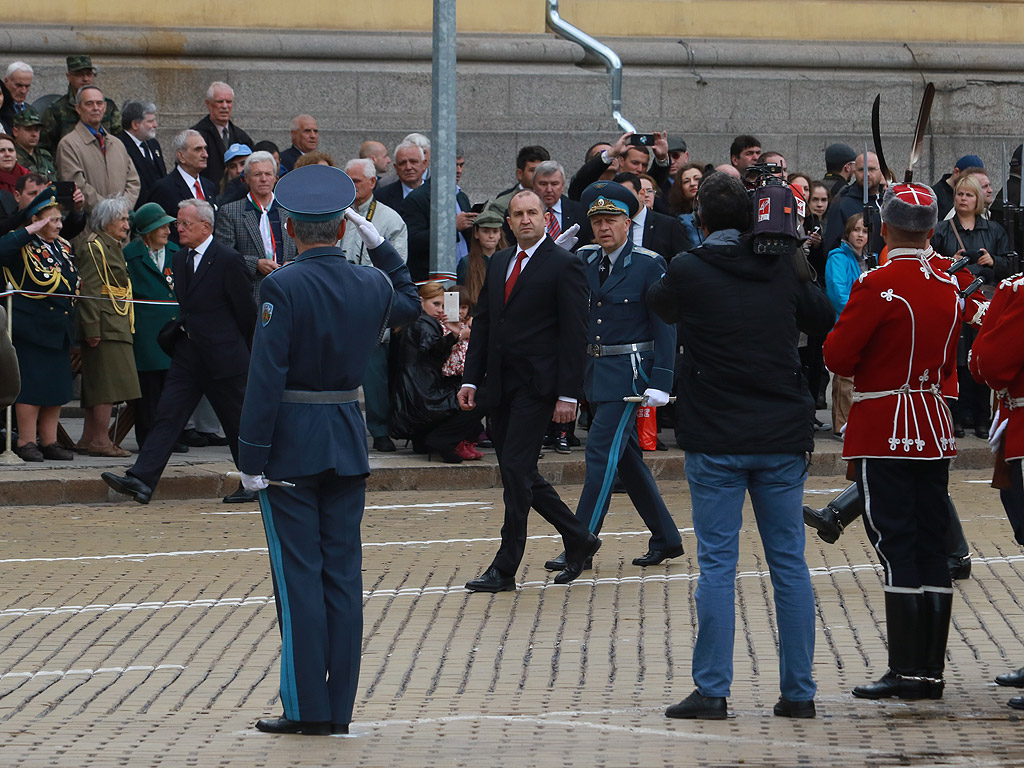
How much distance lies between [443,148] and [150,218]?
240 centimetres

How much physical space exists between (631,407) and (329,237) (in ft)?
10.9

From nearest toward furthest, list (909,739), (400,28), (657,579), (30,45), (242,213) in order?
(909,739) < (657,579) < (242,213) < (30,45) < (400,28)

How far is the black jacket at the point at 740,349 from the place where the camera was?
681cm

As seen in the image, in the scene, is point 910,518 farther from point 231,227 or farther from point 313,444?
point 231,227

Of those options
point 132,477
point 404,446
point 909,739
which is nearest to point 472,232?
point 404,446

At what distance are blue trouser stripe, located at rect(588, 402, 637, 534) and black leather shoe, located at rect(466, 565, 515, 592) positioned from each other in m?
0.68

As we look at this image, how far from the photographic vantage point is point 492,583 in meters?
9.34

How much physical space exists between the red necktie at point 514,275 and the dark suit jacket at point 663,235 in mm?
3675

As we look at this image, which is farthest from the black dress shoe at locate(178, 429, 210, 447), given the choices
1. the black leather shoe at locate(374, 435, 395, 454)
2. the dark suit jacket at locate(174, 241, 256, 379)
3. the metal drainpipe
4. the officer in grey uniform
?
the officer in grey uniform

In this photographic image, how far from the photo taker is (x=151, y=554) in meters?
10.5

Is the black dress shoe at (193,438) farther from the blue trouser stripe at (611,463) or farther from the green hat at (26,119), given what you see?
the blue trouser stripe at (611,463)

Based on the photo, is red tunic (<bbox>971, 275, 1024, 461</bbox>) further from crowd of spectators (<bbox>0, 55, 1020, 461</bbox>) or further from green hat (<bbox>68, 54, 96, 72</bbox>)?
green hat (<bbox>68, 54, 96, 72</bbox>)

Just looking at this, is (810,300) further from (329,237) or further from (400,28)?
(400,28)

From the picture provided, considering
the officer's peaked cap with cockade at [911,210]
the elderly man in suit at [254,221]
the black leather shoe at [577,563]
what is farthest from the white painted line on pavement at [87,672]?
the elderly man in suit at [254,221]
